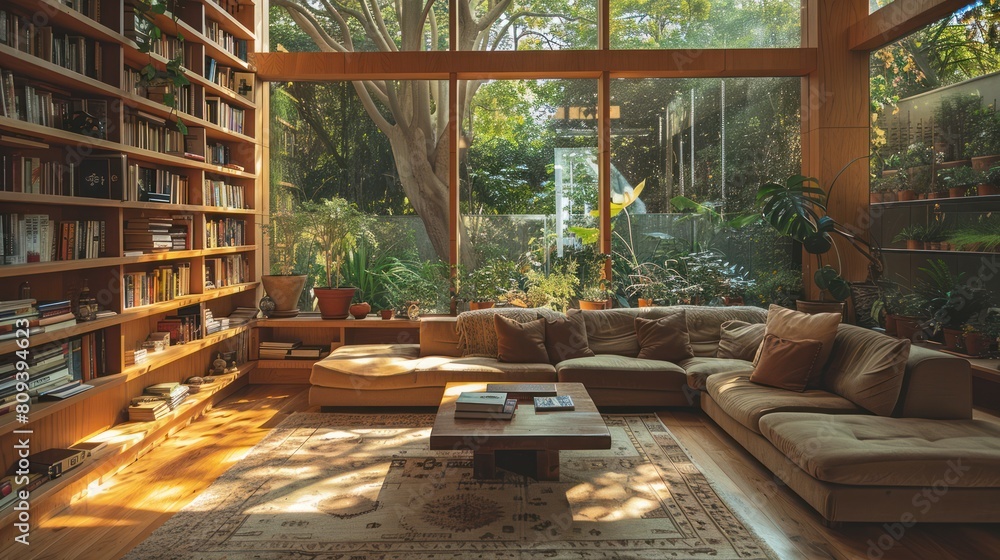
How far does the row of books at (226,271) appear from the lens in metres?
5.91

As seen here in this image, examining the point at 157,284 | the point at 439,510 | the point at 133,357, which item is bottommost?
the point at 439,510

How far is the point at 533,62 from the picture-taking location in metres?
6.72

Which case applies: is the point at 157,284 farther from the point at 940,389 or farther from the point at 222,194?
the point at 940,389

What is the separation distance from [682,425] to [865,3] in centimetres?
449

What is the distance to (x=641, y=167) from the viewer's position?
22.7 ft

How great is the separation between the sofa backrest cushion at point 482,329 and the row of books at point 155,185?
2.49 meters

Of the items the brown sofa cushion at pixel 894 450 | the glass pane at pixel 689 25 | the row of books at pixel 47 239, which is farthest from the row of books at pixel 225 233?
the brown sofa cushion at pixel 894 450

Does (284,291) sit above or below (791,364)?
above

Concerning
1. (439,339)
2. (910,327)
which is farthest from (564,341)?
(910,327)

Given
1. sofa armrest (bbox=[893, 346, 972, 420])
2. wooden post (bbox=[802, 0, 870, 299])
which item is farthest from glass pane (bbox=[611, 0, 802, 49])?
sofa armrest (bbox=[893, 346, 972, 420])

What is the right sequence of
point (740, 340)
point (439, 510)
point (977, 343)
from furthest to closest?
point (740, 340) → point (977, 343) → point (439, 510)

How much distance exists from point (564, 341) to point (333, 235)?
8.13ft

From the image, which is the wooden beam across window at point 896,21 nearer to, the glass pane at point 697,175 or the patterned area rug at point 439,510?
the glass pane at point 697,175

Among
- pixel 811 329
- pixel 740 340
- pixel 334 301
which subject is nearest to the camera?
pixel 811 329
